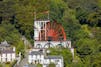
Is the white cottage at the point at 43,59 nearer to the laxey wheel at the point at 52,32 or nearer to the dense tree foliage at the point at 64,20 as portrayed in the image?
the dense tree foliage at the point at 64,20

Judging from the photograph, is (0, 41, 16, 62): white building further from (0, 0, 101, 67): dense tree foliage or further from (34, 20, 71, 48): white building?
(34, 20, 71, 48): white building

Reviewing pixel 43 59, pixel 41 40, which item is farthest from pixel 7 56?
pixel 41 40

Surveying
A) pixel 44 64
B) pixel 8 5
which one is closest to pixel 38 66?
pixel 44 64

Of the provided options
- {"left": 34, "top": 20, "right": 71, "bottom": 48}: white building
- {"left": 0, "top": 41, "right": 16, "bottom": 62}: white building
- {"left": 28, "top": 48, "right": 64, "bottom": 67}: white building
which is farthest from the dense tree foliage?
{"left": 0, "top": 41, "right": 16, "bottom": 62}: white building

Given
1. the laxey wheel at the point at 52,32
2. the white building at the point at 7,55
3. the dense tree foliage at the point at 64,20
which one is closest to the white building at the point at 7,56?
the white building at the point at 7,55

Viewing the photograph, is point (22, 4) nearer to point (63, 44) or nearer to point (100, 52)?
point (63, 44)
